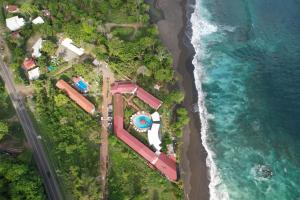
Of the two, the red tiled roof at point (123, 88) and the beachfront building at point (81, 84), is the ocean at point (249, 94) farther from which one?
the beachfront building at point (81, 84)

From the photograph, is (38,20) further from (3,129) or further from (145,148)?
(145,148)

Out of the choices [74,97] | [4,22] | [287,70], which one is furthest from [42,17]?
[287,70]

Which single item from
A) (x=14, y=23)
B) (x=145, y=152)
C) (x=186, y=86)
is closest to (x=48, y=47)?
(x=14, y=23)

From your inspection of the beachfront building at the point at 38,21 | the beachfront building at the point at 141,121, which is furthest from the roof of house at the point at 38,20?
the beachfront building at the point at 141,121

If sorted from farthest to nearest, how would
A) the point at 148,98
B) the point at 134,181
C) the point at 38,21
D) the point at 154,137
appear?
the point at 38,21 → the point at 148,98 → the point at 154,137 → the point at 134,181

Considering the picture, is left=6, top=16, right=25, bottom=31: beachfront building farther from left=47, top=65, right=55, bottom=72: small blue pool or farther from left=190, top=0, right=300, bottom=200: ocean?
left=190, top=0, right=300, bottom=200: ocean

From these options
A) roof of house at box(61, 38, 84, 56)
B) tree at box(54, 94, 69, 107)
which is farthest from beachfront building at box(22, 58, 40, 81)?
roof of house at box(61, 38, 84, 56)
